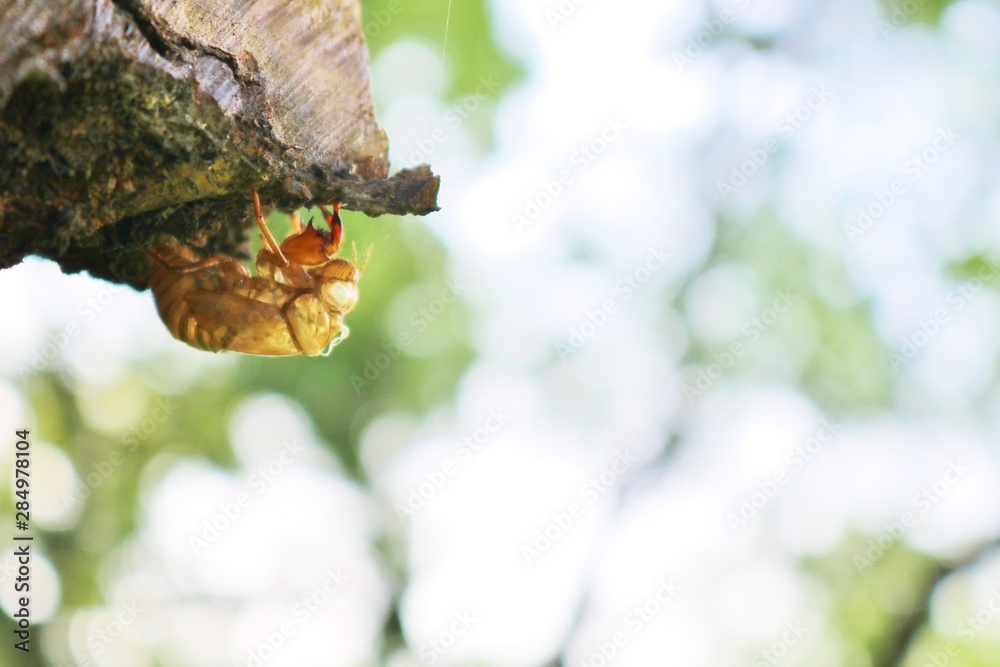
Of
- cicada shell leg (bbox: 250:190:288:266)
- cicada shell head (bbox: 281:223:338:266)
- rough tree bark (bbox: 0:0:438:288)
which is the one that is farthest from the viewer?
cicada shell head (bbox: 281:223:338:266)

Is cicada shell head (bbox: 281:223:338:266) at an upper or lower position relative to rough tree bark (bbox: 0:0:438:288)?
lower

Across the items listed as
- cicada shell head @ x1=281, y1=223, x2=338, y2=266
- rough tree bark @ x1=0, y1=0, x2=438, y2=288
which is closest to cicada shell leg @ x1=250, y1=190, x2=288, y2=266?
cicada shell head @ x1=281, y1=223, x2=338, y2=266

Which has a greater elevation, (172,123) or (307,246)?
(172,123)

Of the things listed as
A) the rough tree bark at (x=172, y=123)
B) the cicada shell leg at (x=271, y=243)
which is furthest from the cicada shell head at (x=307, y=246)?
the rough tree bark at (x=172, y=123)

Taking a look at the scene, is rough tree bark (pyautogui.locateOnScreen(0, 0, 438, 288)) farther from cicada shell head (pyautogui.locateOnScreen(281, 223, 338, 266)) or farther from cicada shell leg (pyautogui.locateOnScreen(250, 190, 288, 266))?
cicada shell head (pyautogui.locateOnScreen(281, 223, 338, 266))

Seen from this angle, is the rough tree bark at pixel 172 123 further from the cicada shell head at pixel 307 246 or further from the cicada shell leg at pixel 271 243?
the cicada shell head at pixel 307 246

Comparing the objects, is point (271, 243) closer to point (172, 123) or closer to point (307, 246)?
point (307, 246)

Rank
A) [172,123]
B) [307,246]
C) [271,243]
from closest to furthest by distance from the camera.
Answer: [172,123] < [271,243] < [307,246]

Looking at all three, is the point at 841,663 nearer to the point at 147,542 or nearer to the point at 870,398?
the point at 870,398

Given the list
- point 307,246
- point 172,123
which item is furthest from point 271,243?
point 172,123
